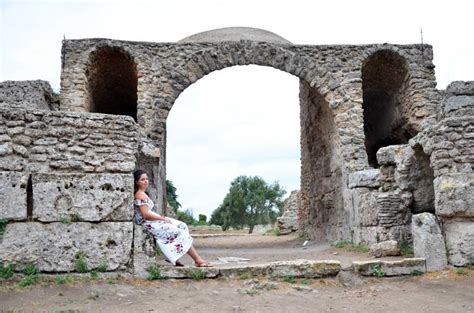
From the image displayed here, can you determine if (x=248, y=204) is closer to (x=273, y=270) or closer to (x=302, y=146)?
(x=302, y=146)

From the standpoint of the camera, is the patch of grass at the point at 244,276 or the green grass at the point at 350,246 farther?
the green grass at the point at 350,246

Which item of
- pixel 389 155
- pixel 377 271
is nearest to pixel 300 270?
pixel 377 271

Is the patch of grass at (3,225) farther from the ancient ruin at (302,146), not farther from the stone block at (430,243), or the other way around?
the stone block at (430,243)

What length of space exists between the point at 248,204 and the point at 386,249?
32.0m

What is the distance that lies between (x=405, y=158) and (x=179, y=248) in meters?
3.90

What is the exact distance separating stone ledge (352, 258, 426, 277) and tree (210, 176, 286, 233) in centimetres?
3080

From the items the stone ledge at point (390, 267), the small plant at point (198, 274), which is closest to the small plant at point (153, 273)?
the small plant at point (198, 274)

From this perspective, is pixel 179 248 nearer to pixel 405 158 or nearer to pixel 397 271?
pixel 397 271

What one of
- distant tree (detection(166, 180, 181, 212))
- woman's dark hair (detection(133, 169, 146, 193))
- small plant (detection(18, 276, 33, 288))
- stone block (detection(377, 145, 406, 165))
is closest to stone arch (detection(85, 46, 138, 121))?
woman's dark hair (detection(133, 169, 146, 193))

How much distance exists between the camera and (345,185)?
10320 mm

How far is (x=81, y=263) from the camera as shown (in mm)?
5719

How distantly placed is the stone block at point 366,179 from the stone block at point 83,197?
4824mm

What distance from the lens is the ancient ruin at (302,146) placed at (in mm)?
5789

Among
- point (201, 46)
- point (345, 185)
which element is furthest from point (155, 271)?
point (201, 46)
